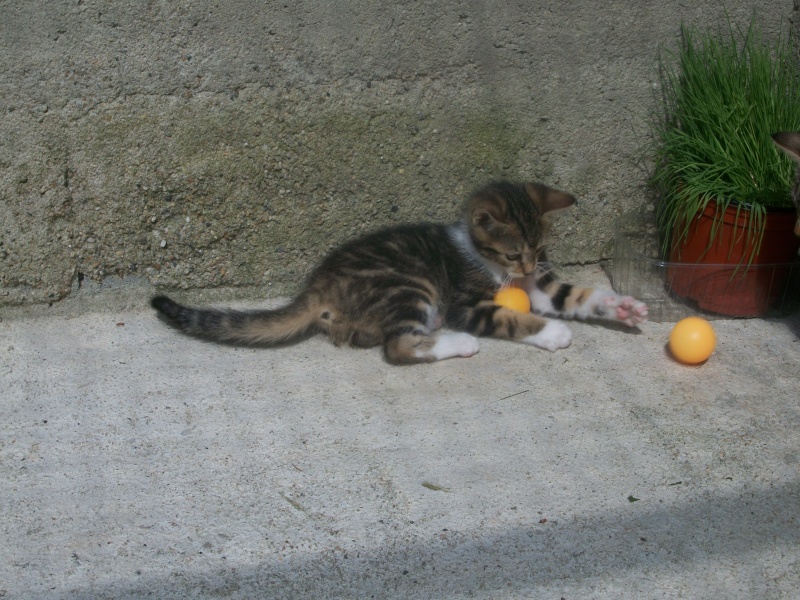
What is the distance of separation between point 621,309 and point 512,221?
2.12ft

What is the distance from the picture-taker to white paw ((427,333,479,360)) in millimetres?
3535

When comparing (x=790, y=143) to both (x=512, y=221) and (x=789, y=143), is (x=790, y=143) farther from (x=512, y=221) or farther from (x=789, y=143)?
(x=512, y=221)

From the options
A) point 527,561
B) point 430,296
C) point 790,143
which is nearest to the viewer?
point 527,561

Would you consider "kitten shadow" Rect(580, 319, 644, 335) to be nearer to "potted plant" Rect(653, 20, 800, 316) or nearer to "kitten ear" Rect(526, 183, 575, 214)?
"potted plant" Rect(653, 20, 800, 316)

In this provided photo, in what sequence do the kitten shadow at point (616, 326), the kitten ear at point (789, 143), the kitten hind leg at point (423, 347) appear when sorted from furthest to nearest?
the kitten shadow at point (616, 326) → the kitten hind leg at point (423, 347) → the kitten ear at point (789, 143)

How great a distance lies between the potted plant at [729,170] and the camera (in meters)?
3.67

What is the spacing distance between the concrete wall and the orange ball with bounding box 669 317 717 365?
995 millimetres

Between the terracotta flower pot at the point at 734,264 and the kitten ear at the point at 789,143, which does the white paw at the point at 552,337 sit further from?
the kitten ear at the point at 789,143

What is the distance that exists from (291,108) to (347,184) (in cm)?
45

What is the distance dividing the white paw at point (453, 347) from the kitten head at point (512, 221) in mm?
438

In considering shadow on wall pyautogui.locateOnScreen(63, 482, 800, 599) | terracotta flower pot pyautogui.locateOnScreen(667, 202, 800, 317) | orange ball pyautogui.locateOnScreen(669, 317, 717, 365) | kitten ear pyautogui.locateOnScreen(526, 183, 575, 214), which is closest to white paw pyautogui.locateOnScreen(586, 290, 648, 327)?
orange ball pyautogui.locateOnScreen(669, 317, 717, 365)

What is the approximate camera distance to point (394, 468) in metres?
2.88

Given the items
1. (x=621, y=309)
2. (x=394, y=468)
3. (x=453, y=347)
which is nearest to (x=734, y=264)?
(x=621, y=309)

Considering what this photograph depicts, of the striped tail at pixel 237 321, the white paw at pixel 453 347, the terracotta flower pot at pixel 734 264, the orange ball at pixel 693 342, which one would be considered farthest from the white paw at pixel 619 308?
the striped tail at pixel 237 321
